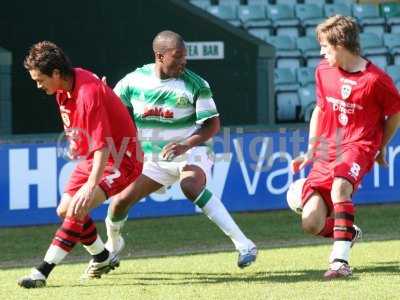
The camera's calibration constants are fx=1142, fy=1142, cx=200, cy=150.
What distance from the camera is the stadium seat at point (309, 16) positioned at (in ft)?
59.2

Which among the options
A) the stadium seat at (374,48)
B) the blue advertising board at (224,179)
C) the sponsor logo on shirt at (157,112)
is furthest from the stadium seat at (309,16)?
the sponsor logo on shirt at (157,112)

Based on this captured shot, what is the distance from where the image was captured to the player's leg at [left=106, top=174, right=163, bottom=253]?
28.6ft

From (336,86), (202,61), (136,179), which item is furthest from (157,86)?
(202,61)

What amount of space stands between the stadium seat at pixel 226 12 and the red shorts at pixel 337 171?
9057 millimetres

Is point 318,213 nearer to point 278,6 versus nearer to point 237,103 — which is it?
point 237,103

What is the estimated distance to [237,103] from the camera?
15000 millimetres

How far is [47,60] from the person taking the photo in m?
7.56

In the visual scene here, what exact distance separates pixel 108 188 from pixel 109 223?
3.09 feet

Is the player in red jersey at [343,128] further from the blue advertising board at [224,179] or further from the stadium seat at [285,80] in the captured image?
the stadium seat at [285,80]

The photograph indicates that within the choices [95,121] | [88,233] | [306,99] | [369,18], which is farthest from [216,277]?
[369,18]

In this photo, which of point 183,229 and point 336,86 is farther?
point 183,229

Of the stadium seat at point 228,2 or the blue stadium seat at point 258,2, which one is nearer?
the stadium seat at point 228,2

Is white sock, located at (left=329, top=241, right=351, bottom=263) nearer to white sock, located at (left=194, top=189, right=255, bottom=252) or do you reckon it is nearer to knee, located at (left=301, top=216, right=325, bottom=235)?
knee, located at (left=301, top=216, right=325, bottom=235)

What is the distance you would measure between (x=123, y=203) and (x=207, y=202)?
64 centimetres
